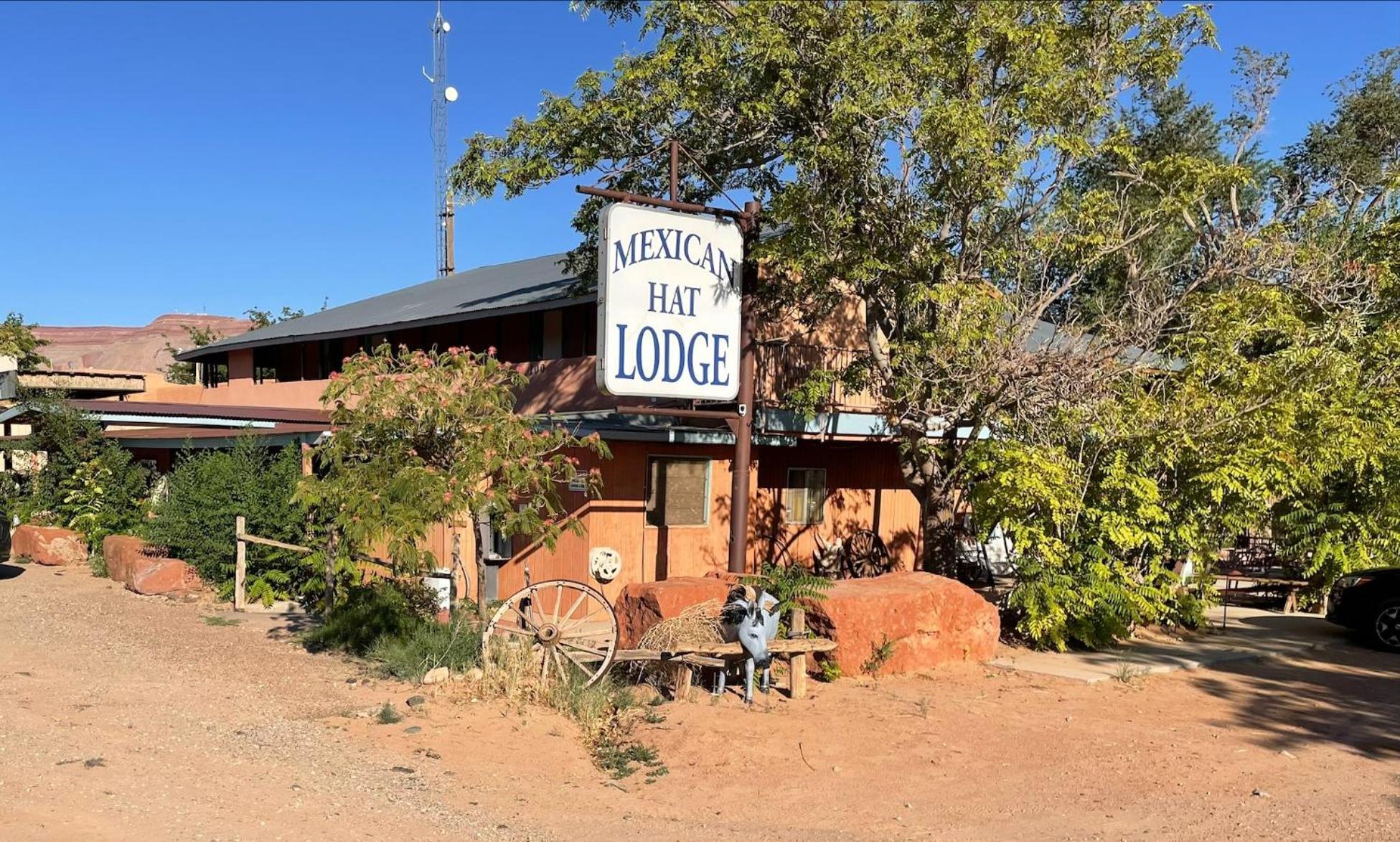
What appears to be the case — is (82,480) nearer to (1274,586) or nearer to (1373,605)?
(1274,586)

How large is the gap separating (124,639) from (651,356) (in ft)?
20.5

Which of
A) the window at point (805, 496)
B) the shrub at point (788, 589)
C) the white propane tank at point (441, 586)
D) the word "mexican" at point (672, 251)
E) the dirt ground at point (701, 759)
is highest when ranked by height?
the word "mexican" at point (672, 251)

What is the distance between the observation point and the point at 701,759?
320 inches

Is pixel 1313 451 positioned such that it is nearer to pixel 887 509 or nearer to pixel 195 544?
pixel 887 509

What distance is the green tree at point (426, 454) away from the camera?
916 centimetres

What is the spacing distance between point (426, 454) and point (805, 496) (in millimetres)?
8908

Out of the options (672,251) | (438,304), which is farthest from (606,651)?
(438,304)

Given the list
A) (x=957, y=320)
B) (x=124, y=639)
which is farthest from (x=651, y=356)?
(x=124, y=639)

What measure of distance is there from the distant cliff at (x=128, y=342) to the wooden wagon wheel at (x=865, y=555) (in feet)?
236

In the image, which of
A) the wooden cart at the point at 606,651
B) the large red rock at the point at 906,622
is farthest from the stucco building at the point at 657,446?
the large red rock at the point at 906,622

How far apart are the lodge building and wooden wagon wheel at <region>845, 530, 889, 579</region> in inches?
9.4

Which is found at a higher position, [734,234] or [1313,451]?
[734,234]

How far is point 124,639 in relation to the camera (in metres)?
11.7

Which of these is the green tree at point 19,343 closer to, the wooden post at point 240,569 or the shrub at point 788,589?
the wooden post at point 240,569
